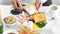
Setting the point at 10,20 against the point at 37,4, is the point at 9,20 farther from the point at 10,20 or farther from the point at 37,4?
the point at 37,4

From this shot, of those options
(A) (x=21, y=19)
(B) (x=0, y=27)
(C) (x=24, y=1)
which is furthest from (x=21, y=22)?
(C) (x=24, y=1)

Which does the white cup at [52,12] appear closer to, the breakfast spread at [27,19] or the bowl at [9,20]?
the breakfast spread at [27,19]

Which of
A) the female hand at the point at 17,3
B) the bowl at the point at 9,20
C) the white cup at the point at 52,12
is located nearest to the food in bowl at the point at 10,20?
the bowl at the point at 9,20

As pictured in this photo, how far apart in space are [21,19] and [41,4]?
0.62ft

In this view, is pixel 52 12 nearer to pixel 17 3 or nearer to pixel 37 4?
pixel 37 4

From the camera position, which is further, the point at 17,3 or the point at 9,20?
the point at 17,3

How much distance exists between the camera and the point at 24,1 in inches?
61.1

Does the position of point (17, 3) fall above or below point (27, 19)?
above

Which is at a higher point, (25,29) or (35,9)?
(35,9)

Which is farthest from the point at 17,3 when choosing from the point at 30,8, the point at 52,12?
the point at 52,12

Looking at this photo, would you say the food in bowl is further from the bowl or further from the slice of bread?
the slice of bread

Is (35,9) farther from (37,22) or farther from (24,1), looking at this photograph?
(24,1)

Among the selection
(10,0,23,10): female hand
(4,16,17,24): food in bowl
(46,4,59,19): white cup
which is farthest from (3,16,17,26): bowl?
(46,4,59,19): white cup

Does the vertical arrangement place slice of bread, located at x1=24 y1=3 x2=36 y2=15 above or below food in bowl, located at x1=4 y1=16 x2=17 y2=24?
above
